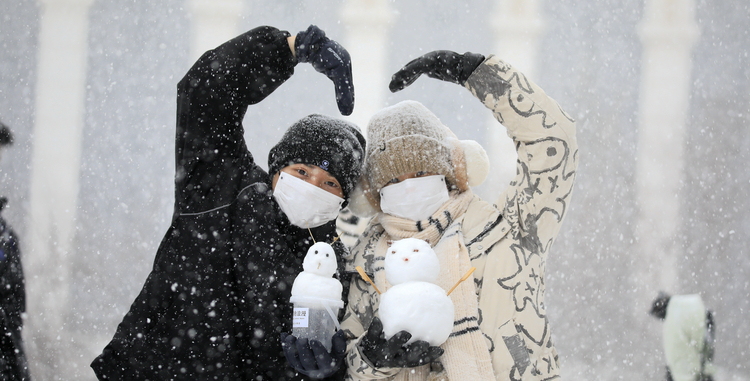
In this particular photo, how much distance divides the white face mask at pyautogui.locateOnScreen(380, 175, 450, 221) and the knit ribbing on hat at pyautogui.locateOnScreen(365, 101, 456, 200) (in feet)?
0.13

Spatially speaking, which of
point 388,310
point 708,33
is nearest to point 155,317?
point 388,310

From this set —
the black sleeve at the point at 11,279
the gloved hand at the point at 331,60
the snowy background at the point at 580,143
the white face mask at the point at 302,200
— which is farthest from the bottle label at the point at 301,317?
the snowy background at the point at 580,143

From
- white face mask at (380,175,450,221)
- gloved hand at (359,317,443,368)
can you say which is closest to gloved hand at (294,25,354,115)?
white face mask at (380,175,450,221)

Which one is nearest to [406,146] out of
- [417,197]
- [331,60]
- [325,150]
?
[417,197]

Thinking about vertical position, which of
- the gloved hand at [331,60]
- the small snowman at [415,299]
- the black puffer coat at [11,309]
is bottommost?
the black puffer coat at [11,309]

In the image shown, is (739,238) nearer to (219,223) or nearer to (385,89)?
(385,89)

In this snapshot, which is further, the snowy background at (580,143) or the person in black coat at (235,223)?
the snowy background at (580,143)

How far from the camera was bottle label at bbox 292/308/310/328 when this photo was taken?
1.71 meters

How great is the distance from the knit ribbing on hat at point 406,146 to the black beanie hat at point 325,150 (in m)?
0.07

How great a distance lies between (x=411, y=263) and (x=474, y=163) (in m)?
0.61

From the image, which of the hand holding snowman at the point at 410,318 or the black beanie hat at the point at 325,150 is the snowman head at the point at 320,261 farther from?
the black beanie hat at the point at 325,150

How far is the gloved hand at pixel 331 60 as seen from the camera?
187cm

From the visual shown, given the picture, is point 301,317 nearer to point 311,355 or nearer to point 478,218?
point 311,355

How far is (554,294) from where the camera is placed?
7.39m
